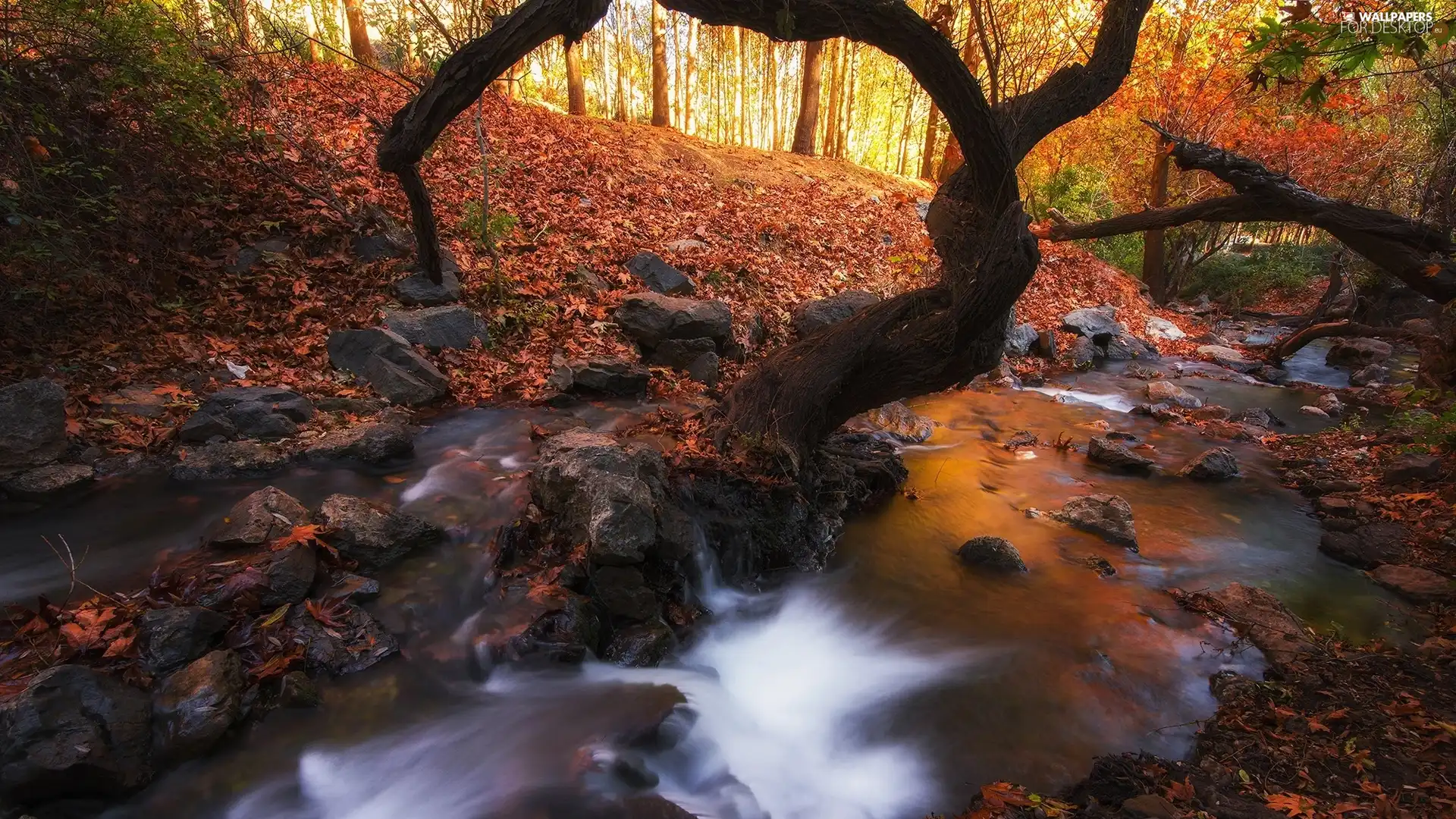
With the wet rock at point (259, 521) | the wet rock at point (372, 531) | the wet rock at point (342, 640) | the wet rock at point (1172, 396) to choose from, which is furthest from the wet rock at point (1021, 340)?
the wet rock at point (259, 521)

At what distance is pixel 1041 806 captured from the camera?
3654mm

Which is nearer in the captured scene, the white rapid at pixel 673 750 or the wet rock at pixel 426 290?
the white rapid at pixel 673 750

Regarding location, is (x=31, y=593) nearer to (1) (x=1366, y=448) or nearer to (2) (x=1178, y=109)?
(1) (x=1366, y=448)

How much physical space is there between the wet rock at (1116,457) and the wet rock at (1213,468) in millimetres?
458

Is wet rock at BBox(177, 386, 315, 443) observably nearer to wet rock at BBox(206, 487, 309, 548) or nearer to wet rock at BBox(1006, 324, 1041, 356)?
wet rock at BBox(206, 487, 309, 548)

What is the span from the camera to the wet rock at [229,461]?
18.8ft

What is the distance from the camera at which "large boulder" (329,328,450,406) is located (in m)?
7.54

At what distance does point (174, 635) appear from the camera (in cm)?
375

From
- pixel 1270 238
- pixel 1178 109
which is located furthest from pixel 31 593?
pixel 1270 238

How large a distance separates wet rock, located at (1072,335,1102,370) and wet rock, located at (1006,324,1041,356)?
2.85 ft

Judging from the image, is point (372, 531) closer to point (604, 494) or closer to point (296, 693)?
point (296, 693)

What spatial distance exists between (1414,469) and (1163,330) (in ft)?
38.5

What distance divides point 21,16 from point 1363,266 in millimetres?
25162

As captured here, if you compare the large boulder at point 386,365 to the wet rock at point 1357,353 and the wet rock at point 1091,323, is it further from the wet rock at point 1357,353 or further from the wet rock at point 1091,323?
the wet rock at point 1357,353
